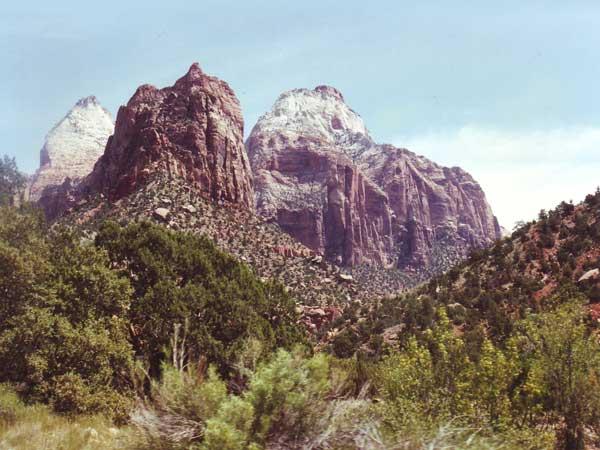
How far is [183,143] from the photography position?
10206cm

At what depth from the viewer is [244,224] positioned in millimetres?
87562

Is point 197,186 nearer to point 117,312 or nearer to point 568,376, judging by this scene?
point 117,312

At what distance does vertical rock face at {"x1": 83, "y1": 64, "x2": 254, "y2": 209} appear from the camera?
94.8 metres

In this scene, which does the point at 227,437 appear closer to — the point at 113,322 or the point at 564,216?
the point at 113,322

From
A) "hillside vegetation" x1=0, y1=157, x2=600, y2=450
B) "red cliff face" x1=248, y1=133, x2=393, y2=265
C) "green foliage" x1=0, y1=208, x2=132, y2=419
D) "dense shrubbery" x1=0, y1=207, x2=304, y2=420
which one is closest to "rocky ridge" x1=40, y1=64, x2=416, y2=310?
"dense shrubbery" x1=0, y1=207, x2=304, y2=420

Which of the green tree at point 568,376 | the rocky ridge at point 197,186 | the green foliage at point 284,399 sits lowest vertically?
the green tree at point 568,376

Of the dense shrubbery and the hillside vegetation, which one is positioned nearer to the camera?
the hillside vegetation

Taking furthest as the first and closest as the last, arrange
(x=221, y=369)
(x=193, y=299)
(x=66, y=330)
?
(x=193, y=299) < (x=221, y=369) < (x=66, y=330)

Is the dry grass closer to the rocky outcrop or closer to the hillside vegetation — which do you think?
the hillside vegetation

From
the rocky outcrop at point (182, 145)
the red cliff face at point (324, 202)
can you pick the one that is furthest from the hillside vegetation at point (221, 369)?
the red cliff face at point (324, 202)

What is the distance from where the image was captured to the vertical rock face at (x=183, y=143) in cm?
9481

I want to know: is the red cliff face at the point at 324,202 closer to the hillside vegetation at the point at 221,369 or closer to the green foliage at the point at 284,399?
the hillside vegetation at the point at 221,369

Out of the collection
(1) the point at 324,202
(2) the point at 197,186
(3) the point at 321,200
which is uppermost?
(3) the point at 321,200

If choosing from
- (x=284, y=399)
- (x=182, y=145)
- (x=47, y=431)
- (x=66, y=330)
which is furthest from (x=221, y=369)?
(x=182, y=145)
